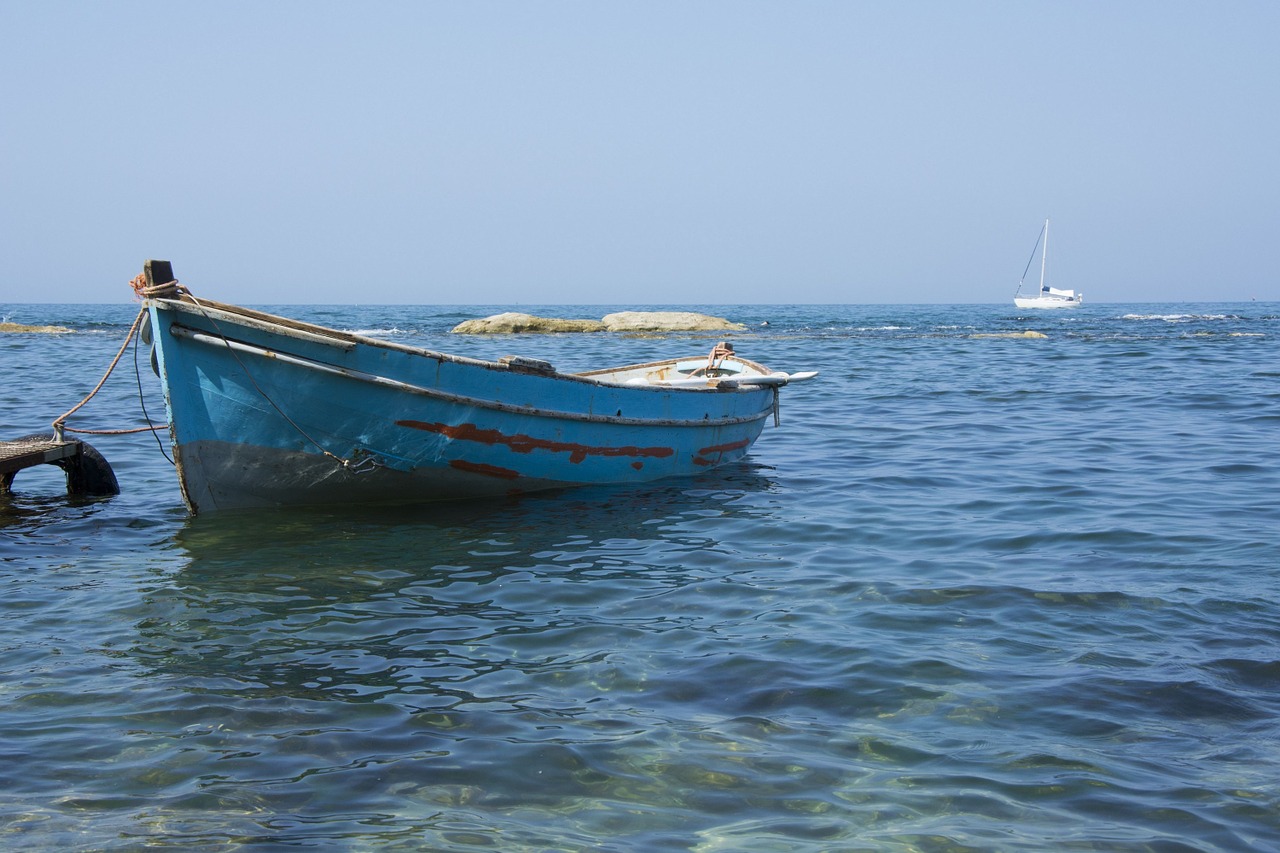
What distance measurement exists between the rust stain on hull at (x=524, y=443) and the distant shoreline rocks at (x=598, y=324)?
2928cm

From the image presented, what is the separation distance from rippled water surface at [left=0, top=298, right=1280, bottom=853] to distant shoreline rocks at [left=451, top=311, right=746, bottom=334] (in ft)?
94.5

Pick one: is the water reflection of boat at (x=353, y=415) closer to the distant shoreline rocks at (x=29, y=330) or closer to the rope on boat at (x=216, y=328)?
the rope on boat at (x=216, y=328)

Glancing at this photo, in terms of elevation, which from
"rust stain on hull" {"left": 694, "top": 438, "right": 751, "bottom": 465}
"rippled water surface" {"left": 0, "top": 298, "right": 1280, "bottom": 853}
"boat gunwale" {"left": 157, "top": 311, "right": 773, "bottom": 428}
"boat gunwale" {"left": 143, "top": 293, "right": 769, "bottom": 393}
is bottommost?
"rippled water surface" {"left": 0, "top": 298, "right": 1280, "bottom": 853}

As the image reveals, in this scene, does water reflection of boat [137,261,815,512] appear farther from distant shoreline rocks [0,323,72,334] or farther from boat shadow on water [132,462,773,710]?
distant shoreline rocks [0,323,72,334]

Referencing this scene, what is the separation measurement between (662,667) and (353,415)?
4.03 meters

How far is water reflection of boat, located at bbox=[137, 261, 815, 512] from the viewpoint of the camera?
791 centimetres

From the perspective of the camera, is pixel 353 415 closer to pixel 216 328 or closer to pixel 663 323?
pixel 216 328

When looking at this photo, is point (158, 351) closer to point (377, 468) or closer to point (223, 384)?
point (223, 384)

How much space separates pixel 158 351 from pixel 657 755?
18.2 ft

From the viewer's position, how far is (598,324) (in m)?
42.5

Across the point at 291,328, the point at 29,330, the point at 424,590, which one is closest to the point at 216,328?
the point at 291,328

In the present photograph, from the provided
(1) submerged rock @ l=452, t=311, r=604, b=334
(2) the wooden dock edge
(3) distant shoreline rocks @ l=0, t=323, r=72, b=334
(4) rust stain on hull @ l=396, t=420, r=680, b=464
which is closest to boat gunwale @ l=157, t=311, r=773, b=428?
(4) rust stain on hull @ l=396, t=420, r=680, b=464

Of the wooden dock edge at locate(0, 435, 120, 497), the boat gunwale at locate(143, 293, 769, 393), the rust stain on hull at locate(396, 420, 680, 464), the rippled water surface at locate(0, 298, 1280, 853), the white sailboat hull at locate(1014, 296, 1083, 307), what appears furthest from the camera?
the white sailboat hull at locate(1014, 296, 1083, 307)

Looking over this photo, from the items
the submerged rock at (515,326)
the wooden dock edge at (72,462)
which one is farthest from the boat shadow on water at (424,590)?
the submerged rock at (515,326)
